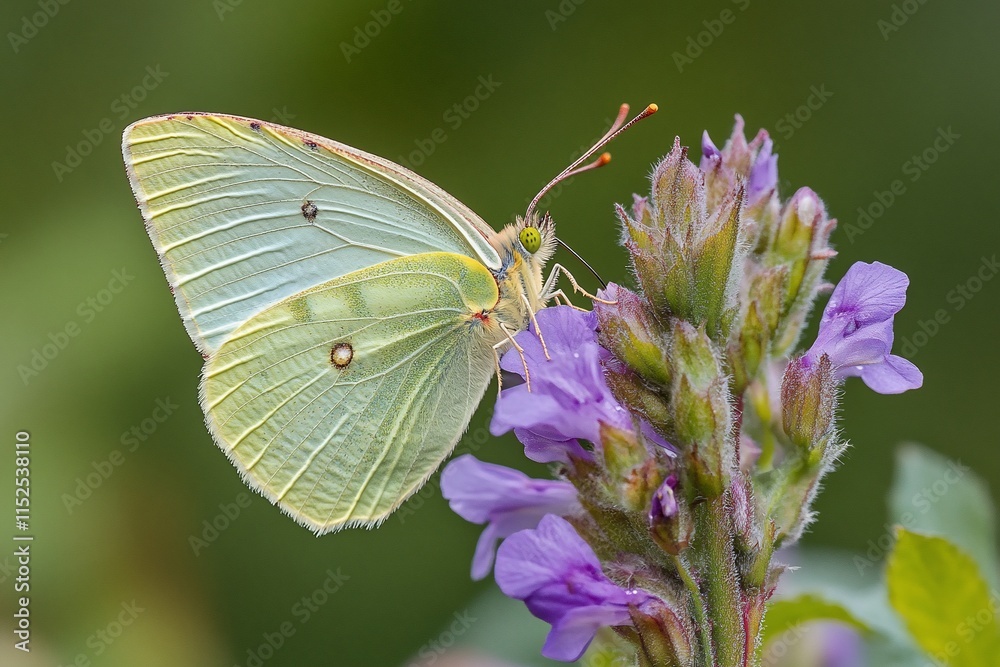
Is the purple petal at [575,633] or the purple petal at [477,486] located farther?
the purple petal at [477,486]

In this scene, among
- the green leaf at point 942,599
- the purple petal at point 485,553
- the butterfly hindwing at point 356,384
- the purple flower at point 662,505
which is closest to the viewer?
the purple flower at point 662,505

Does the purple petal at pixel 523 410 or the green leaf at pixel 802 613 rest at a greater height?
the purple petal at pixel 523 410

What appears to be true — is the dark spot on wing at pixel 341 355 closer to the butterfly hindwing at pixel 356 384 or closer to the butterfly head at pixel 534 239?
the butterfly hindwing at pixel 356 384

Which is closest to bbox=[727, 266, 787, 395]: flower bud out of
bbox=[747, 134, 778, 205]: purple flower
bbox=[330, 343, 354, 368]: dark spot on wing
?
bbox=[747, 134, 778, 205]: purple flower

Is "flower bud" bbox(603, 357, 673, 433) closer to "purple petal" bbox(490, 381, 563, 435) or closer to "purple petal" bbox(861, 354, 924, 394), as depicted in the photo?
"purple petal" bbox(490, 381, 563, 435)

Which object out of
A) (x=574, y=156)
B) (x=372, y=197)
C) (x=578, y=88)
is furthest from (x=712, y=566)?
(x=578, y=88)

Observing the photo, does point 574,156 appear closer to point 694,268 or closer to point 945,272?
point 945,272

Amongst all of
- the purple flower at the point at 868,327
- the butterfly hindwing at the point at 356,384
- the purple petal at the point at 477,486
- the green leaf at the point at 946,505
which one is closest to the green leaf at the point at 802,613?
the green leaf at the point at 946,505
